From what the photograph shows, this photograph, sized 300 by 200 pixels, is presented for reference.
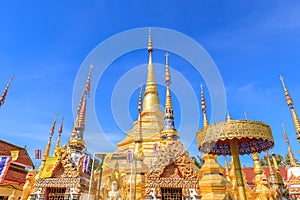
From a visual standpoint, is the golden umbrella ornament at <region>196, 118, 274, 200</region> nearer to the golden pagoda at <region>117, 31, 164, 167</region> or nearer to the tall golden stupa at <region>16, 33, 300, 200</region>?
the tall golden stupa at <region>16, 33, 300, 200</region>

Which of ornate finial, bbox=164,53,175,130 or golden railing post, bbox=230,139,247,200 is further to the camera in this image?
ornate finial, bbox=164,53,175,130

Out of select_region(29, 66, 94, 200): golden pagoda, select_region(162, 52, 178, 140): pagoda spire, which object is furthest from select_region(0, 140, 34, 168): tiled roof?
select_region(162, 52, 178, 140): pagoda spire

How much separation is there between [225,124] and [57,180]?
842 cm

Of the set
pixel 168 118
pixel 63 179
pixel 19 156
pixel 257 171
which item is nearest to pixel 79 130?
pixel 63 179

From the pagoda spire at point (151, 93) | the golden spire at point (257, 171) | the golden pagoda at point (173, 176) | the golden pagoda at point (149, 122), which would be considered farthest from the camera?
the pagoda spire at point (151, 93)

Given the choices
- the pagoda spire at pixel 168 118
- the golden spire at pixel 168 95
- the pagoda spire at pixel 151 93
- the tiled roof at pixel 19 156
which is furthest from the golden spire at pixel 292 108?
the tiled roof at pixel 19 156

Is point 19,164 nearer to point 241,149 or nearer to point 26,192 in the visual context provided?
point 26,192

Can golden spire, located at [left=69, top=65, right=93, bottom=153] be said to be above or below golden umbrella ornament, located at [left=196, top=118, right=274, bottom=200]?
above

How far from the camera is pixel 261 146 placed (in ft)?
→ 23.6

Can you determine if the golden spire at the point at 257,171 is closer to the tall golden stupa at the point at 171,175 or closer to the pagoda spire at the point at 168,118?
the tall golden stupa at the point at 171,175

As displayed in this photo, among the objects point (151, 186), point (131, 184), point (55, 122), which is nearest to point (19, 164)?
point (55, 122)

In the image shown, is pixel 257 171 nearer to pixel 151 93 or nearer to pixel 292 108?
pixel 292 108

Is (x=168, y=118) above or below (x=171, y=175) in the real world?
above

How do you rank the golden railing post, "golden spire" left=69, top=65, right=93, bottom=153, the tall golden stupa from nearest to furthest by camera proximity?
the golden railing post < the tall golden stupa < "golden spire" left=69, top=65, right=93, bottom=153
